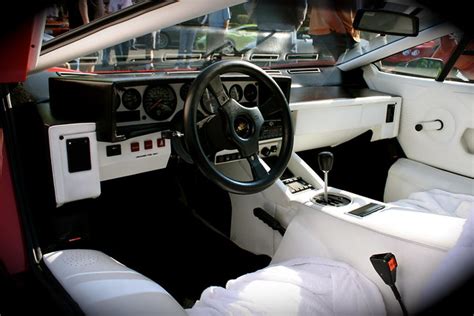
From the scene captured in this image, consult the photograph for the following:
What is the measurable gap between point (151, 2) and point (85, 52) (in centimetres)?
62

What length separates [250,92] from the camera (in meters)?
Result: 2.12

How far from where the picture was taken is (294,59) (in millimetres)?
3186

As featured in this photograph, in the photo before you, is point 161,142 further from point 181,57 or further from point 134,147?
point 181,57

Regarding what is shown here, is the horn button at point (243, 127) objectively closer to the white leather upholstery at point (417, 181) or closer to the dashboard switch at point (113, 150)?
the dashboard switch at point (113, 150)

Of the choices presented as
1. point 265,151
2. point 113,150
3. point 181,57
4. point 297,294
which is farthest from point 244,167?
point 297,294

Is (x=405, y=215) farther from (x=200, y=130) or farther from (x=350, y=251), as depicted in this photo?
(x=200, y=130)

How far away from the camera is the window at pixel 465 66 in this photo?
100 inches

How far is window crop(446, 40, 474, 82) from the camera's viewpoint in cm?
254

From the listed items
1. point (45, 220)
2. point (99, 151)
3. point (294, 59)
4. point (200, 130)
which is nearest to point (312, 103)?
point (294, 59)

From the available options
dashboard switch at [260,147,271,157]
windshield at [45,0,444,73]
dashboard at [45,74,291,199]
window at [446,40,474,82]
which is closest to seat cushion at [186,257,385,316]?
dashboard at [45,74,291,199]

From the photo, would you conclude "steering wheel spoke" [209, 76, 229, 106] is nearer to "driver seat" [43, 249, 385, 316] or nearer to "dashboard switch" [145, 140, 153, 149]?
"dashboard switch" [145, 140, 153, 149]

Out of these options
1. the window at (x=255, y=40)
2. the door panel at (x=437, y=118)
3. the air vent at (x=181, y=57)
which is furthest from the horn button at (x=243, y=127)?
the door panel at (x=437, y=118)

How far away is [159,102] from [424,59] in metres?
1.99

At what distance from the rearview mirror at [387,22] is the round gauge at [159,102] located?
1.17 metres
